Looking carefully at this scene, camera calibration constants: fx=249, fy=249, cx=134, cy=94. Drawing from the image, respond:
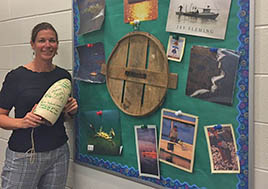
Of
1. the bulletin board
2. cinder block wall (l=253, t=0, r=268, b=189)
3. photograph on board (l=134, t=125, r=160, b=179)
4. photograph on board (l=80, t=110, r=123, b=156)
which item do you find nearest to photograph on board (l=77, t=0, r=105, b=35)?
the bulletin board

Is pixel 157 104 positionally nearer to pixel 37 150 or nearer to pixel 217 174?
pixel 217 174

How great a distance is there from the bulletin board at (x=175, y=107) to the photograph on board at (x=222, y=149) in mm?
15

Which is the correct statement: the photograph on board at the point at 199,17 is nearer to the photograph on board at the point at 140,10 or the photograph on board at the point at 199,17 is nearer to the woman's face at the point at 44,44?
the photograph on board at the point at 140,10

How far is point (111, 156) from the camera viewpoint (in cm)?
117

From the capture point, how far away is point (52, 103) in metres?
0.99

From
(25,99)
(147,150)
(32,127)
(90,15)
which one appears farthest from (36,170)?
(90,15)

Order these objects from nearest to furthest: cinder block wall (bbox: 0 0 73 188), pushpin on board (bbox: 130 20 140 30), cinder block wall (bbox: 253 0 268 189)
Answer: cinder block wall (bbox: 253 0 268 189) → pushpin on board (bbox: 130 20 140 30) → cinder block wall (bbox: 0 0 73 188)

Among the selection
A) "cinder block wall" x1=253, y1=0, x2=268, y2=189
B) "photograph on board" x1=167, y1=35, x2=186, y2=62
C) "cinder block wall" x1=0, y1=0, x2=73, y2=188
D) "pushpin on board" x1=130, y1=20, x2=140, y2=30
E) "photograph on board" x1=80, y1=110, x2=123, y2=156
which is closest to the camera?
"cinder block wall" x1=253, y1=0, x2=268, y2=189

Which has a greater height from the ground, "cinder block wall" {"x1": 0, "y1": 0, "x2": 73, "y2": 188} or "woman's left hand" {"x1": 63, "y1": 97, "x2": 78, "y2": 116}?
"cinder block wall" {"x1": 0, "y1": 0, "x2": 73, "y2": 188}

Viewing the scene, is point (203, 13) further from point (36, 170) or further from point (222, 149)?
point (36, 170)

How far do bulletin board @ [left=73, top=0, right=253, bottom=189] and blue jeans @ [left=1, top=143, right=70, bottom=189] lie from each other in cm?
14

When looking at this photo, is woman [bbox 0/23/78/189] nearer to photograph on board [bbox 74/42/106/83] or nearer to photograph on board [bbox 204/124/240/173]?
photograph on board [bbox 74/42/106/83]

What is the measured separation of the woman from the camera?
1102mm

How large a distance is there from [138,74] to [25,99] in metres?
0.52
